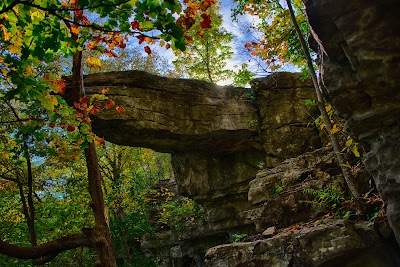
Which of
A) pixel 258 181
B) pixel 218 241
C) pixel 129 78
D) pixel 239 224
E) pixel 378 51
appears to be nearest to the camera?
pixel 378 51

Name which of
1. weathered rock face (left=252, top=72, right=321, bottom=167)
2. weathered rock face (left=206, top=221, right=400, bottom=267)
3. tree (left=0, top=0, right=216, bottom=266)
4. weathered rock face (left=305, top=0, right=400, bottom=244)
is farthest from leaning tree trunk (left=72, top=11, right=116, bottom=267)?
weathered rock face (left=252, top=72, right=321, bottom=167)

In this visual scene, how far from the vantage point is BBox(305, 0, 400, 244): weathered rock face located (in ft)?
12.4

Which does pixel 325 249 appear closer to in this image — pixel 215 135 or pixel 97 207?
pixel 97 207

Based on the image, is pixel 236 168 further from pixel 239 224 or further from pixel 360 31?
pixel 360 31

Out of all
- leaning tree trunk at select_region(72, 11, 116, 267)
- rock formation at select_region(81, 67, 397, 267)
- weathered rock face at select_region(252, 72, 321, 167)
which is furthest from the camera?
weathered rock face at select_region(252, 72, 321, 167)

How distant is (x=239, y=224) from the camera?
1459 centimetres

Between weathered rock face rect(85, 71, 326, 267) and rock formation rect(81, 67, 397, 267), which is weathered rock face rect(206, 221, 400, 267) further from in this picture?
weathered rock face rect(85, 71, 326, 267)

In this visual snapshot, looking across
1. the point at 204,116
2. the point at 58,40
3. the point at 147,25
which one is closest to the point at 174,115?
the point at 204,116

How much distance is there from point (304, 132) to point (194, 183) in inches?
223

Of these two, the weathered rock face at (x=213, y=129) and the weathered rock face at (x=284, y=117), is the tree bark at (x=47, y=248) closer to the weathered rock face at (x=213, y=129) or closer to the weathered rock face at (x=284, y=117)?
the weathered rock face at (x=213, y=129)

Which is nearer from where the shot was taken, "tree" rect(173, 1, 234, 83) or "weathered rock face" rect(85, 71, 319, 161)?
"weathered rock face" rect(85, 71, 319, 161)

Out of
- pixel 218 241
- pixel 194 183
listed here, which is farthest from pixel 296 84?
pixel 218 241

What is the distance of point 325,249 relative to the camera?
5414 mm

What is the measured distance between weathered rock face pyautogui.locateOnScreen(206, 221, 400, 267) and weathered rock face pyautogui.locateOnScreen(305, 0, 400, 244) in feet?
2.76
